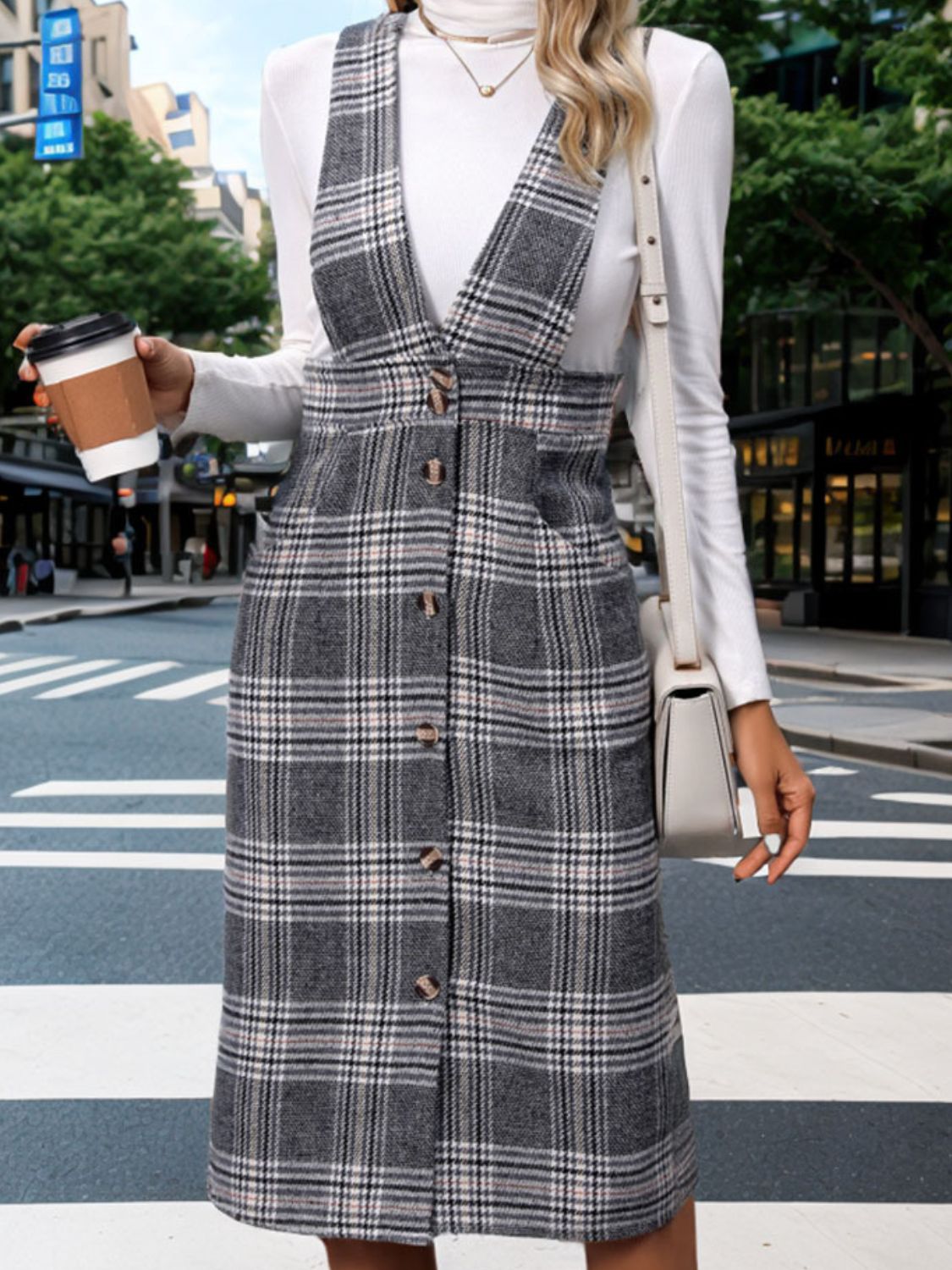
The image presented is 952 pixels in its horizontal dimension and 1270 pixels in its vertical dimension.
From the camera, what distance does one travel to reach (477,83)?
1872 mm

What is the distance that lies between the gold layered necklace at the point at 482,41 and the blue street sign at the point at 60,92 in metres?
20.0

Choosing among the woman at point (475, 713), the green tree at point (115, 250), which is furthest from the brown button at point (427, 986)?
the green tree at point (115, 250)

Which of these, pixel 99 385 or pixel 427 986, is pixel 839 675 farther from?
pixel 99 385

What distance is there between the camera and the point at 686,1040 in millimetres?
4516

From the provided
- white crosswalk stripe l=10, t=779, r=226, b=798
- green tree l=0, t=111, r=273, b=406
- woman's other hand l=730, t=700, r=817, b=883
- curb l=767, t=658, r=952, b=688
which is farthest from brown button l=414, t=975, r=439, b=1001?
green tree l=0, t=111, r=273, b=406

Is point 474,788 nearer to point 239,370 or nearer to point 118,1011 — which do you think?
point 239,370

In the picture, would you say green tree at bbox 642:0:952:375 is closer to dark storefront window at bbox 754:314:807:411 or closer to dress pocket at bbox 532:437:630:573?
dark storefront window at bbox 754:314:807:411

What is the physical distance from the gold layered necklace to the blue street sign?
20.0 meters

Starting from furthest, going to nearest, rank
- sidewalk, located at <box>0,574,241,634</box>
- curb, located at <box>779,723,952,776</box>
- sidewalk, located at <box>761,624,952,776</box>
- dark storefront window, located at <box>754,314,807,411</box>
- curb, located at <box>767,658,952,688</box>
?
dark storefront window, located at <box>754,314,807,411</box>
sidewalk, located at <box>0,574,241,634</box>
curb, located at <box>767,658,952,688</box>
sidewalk, located at <box>761,624,952,776</box>
curb, located at <box>779,723,952,776</box>

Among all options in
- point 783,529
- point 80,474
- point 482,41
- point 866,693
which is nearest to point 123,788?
point 482,41

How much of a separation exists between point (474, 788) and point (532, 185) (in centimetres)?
64

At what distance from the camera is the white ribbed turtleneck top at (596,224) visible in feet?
5.93

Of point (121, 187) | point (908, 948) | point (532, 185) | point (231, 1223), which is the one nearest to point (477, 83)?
point (532, 185)

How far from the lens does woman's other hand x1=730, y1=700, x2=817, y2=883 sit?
5.95ft
